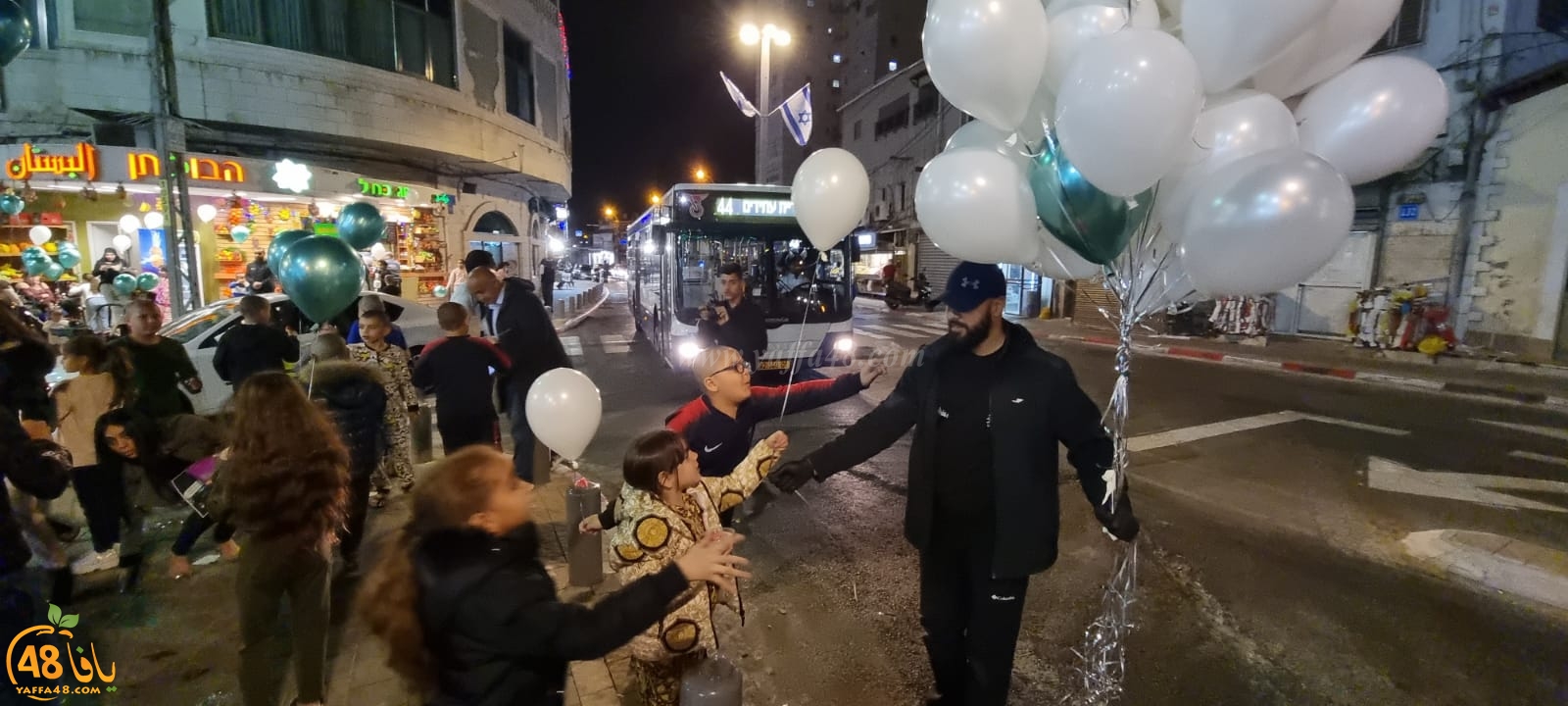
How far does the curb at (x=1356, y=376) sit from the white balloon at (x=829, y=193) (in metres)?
11.8

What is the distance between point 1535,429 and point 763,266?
32.0ft

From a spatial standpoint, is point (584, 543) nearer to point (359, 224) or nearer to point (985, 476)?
point (985, 476)

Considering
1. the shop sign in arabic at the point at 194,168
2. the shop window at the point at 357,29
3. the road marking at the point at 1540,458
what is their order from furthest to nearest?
1. the shop window at the point at 357,29
2. the shop sign in arabic at the point at 194,168
3. the road marking at the point at 1540,458

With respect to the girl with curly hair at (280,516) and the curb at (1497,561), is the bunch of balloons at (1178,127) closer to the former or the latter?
the girl with curly hair at (280,516)

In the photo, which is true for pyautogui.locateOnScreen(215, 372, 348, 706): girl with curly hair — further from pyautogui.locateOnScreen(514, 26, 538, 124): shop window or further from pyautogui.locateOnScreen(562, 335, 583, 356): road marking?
pyautogui.locateOnScreen(514, 26, 538, 124): shop window

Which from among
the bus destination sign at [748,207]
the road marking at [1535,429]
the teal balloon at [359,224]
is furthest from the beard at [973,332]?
the road marking at [1535,429]

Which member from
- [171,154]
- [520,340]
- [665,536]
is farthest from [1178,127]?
[171,154]

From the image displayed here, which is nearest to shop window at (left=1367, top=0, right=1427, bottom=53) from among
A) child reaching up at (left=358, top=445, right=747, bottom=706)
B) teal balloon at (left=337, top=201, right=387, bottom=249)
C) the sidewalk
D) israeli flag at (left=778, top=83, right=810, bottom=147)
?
the sidewalk

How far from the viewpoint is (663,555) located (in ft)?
7.91

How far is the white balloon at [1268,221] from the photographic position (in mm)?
2115

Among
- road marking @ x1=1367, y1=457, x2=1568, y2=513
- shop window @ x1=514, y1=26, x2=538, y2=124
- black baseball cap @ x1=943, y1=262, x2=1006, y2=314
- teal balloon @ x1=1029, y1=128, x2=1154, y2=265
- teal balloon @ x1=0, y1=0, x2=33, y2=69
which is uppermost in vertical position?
shop window @ x1=514, y1=26, x2=538, y2=124

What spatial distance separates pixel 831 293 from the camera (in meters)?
9.73

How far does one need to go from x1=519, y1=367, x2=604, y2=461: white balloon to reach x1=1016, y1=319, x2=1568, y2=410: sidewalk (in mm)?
13269

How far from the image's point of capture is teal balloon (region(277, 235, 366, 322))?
15.2 ft
